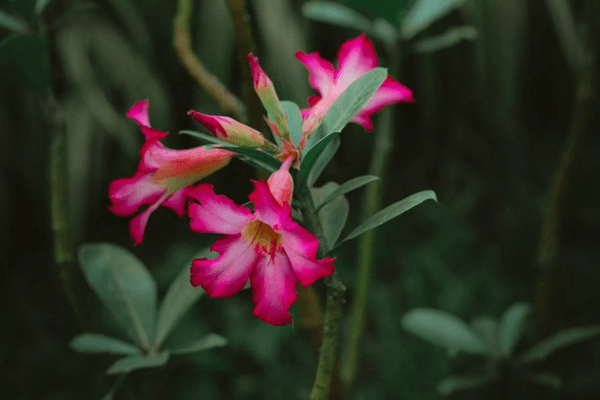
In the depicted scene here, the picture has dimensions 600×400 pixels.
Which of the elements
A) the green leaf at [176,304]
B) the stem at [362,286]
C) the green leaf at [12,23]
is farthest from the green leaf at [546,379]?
the green leaf at [12,23]

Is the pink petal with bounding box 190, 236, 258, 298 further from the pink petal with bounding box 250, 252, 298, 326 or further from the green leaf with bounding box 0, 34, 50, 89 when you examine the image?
the green leaf with bounding box 0, 34, 50, 89

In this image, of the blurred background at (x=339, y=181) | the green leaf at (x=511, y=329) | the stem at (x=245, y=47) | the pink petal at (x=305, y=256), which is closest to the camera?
the pink petal at (x=305, y=256)

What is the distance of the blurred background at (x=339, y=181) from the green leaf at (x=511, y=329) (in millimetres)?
419

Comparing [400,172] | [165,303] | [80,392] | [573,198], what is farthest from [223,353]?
[573,198]

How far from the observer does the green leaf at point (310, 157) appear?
0.82 feet

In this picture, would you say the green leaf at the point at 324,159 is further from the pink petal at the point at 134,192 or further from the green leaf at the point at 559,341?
the green leaf at the point at 559,341

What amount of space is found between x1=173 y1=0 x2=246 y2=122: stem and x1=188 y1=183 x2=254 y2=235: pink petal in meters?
0.15

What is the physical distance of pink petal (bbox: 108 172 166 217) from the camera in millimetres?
279

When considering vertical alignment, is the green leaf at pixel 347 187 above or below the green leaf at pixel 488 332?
below

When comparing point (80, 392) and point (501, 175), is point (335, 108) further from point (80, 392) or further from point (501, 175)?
point (501, 175)

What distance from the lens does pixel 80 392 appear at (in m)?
1.10

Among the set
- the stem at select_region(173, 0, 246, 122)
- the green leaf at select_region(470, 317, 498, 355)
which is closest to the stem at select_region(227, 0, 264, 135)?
the stem at select_region(173, 0, 246, 122)

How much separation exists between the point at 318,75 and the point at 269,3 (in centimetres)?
95

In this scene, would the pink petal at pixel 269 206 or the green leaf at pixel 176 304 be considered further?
the green leaf at pixel 176 304
